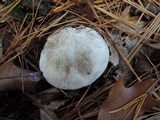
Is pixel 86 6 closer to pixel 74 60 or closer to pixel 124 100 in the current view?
pixel 74 60

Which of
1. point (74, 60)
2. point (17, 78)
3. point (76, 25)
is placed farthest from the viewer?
point (76, 25)

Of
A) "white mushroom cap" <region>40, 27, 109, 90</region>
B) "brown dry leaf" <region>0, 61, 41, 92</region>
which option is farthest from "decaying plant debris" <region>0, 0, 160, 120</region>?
"white mushroom cap" <region>40, 27, 109, 90</region>

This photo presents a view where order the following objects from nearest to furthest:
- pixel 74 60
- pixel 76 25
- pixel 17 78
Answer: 1. pixel 74 60
2. pixel 17 78
3. pixel 76 25

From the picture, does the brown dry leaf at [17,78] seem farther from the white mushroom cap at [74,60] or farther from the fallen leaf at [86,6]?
the fallen leaf at [86,6]

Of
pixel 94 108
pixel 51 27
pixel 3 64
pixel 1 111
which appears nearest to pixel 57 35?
pixel 51 27

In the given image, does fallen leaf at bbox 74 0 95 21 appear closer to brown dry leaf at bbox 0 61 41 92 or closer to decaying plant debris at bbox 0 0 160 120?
decaying plant debris at bbox 0 0 160 120

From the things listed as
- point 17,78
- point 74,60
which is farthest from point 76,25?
point 17,78
